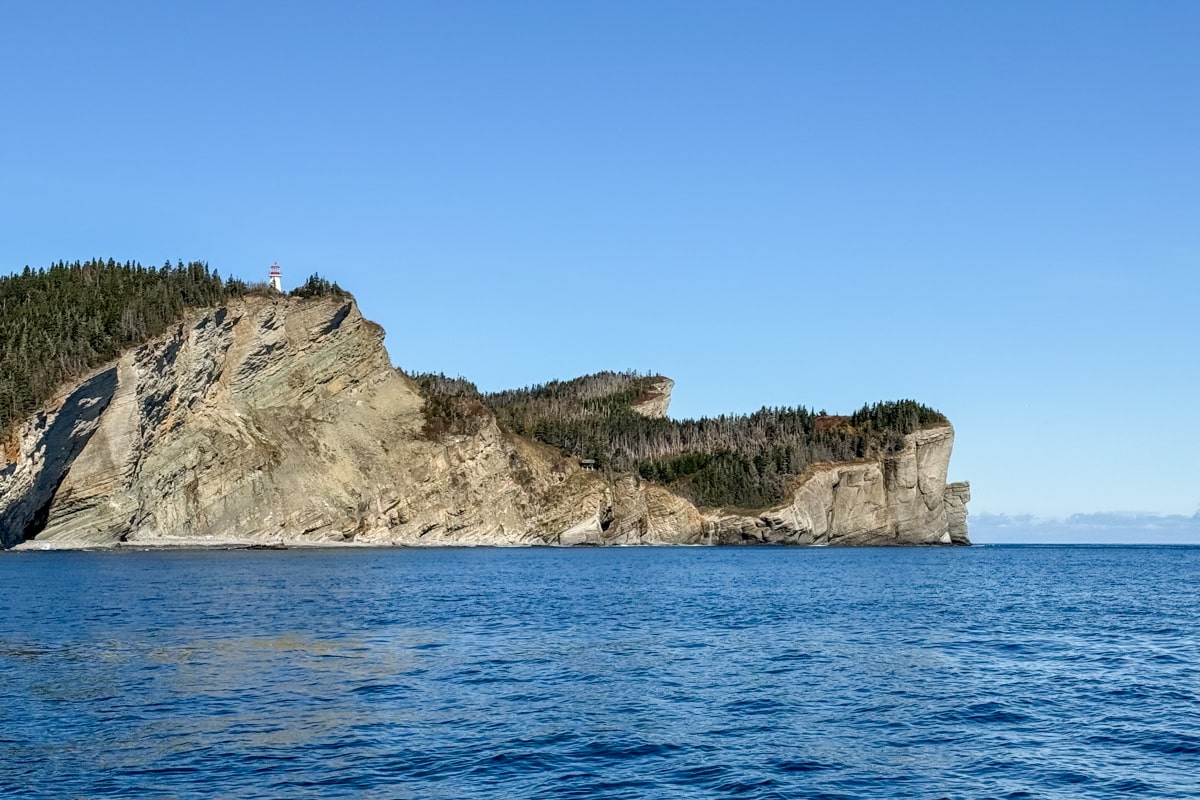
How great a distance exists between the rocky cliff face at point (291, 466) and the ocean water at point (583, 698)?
47.7 meters

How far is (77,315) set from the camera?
361 ft

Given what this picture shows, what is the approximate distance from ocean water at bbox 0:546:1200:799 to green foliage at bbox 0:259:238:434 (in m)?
A: 46.4

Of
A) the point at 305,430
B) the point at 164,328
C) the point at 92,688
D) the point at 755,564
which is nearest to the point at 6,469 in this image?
the point at 164,328

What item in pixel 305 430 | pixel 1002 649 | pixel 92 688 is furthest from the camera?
pixel 305 430

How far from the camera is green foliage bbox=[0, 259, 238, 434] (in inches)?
3831

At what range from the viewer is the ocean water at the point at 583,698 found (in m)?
20.0

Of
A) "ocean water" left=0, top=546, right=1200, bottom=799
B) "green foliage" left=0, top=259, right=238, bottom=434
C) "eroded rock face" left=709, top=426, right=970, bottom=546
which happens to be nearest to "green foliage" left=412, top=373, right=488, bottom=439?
"green foliage" left=0, top=259, right=238, bottom=434

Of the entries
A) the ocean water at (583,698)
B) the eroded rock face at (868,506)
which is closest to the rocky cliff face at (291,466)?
the eroded rock face at (868,506)

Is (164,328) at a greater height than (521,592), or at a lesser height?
greater

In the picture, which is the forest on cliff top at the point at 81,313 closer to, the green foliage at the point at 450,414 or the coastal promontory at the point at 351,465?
the coastal promontory at the point at 351,465

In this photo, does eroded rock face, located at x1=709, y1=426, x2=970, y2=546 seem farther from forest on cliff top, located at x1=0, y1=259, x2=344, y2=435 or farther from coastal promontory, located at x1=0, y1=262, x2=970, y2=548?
forest on cliff top, located at x1=0, y1=259, x2=344, y2=435

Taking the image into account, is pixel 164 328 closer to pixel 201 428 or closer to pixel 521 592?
pixel 201 428

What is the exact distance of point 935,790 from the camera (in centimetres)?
1948

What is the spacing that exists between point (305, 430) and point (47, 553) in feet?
105
